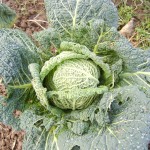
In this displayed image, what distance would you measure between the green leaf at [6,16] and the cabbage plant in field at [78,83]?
33 centimetres

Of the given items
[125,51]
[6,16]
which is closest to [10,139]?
[6,16]

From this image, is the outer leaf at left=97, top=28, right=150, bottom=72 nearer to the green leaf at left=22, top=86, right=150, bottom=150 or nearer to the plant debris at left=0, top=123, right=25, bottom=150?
the green leaf at left=22, top=86, right=150, bottom=150

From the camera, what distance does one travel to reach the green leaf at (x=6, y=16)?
7.16 feet

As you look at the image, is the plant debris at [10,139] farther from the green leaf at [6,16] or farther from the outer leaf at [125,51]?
the outer leaf at [125,51]

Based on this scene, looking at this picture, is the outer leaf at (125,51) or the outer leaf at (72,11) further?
the outer leaf at (72,11)

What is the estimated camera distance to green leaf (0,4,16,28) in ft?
7.16

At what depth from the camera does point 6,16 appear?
2.26 metres

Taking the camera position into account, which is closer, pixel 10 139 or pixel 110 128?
pixel 110 128

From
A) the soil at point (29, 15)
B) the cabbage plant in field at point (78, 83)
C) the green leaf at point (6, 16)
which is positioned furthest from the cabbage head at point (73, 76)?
the soil at point (29, 15)

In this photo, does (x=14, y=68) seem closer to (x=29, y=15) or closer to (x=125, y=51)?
(x=125, y=51)

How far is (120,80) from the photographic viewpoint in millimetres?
1871

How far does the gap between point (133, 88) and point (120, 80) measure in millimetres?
247

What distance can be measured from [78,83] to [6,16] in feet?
2.85

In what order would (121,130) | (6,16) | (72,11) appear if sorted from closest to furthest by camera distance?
(121,130), (72,11), (6,16)
